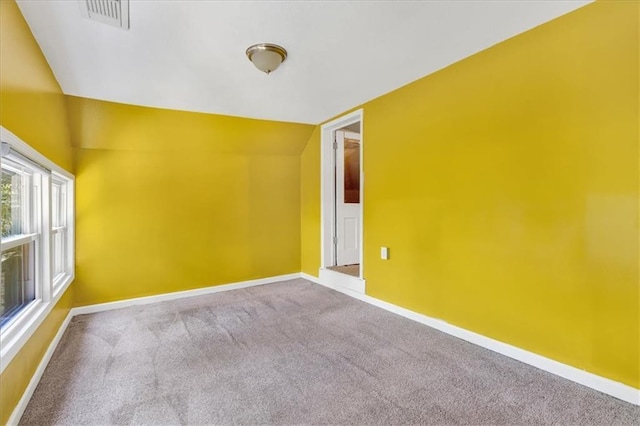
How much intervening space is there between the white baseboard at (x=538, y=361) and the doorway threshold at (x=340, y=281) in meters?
0.57

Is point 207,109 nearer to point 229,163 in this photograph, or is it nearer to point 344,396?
point 229,163

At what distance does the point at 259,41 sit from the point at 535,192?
7.02 feet

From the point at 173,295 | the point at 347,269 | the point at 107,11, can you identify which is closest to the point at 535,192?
the point at 347,269

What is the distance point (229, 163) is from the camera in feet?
13.3

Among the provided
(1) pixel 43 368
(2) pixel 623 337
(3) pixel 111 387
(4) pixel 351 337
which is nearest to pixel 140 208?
(1) pixel 43 368

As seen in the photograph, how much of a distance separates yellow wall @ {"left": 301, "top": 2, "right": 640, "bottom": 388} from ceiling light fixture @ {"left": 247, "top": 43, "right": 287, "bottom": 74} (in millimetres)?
1264

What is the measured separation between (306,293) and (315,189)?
4.69 ft

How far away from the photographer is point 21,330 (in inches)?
67.3

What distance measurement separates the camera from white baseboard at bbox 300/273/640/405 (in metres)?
1.70

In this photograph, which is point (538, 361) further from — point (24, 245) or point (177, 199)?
point (177, 199)

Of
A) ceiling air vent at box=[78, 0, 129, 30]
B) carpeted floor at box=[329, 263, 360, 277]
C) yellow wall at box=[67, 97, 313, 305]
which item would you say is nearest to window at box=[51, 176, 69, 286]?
yellow wall at box=[67, 97, 313, 305]

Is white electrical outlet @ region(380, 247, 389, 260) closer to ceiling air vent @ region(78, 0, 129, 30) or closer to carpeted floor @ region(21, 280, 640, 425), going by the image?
carpeted floor @ region(21, 280, 640, 425)

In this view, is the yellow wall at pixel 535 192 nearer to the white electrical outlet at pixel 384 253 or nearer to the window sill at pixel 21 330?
the white electrical outlet at pixel 384 253

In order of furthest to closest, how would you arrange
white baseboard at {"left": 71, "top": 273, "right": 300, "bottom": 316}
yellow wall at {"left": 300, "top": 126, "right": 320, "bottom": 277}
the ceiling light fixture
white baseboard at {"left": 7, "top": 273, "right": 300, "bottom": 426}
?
1. yellow wall at {"left": 300, "top": 126, "right": 320, "bottom": 277}
2. white baseboard at {"left": 71, "top": 273, "right": 300, "bottom": 316}
3. the ceiling light fixture
4. white baseboard at {"left": 7, "top": 273, "right": 300, "bottom": 426}
